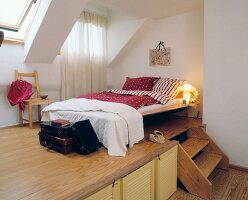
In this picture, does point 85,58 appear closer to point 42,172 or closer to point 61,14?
point 61,14

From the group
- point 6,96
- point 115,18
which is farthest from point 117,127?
point 115,18

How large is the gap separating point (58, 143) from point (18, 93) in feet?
5.28

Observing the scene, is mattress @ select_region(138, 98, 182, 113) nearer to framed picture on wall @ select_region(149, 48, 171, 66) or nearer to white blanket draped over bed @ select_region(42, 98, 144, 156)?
white blanket draped over bed @ select_region(42, 98, 144, 156)

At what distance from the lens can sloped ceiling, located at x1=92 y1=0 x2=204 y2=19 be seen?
300 centimetres

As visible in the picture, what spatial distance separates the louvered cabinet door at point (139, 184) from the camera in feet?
4.88

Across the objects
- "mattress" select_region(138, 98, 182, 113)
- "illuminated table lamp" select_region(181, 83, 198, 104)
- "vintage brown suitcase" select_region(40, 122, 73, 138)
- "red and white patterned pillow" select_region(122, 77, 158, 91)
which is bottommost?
"vintage brown suitcase" select_region(40, 122, 73, 138)

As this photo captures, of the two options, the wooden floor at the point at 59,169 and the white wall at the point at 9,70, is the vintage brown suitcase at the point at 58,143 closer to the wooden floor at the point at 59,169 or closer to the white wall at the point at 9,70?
the wooden floor at the point at 59,169

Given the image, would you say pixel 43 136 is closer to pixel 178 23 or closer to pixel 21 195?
pixel 21 195

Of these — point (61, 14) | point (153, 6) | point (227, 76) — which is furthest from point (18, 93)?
point (227, 76)

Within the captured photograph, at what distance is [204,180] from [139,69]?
2681mm

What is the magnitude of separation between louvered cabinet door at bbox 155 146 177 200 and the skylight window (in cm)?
263

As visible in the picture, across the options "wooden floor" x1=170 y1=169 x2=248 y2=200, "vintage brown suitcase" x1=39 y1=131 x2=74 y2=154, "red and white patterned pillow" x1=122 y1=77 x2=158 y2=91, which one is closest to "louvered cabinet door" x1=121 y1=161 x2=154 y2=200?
"wooden floor" x1=170 y1=169 x2=248 y2=200

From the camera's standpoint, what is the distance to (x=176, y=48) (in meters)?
3.65

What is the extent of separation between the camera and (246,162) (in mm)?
2445
